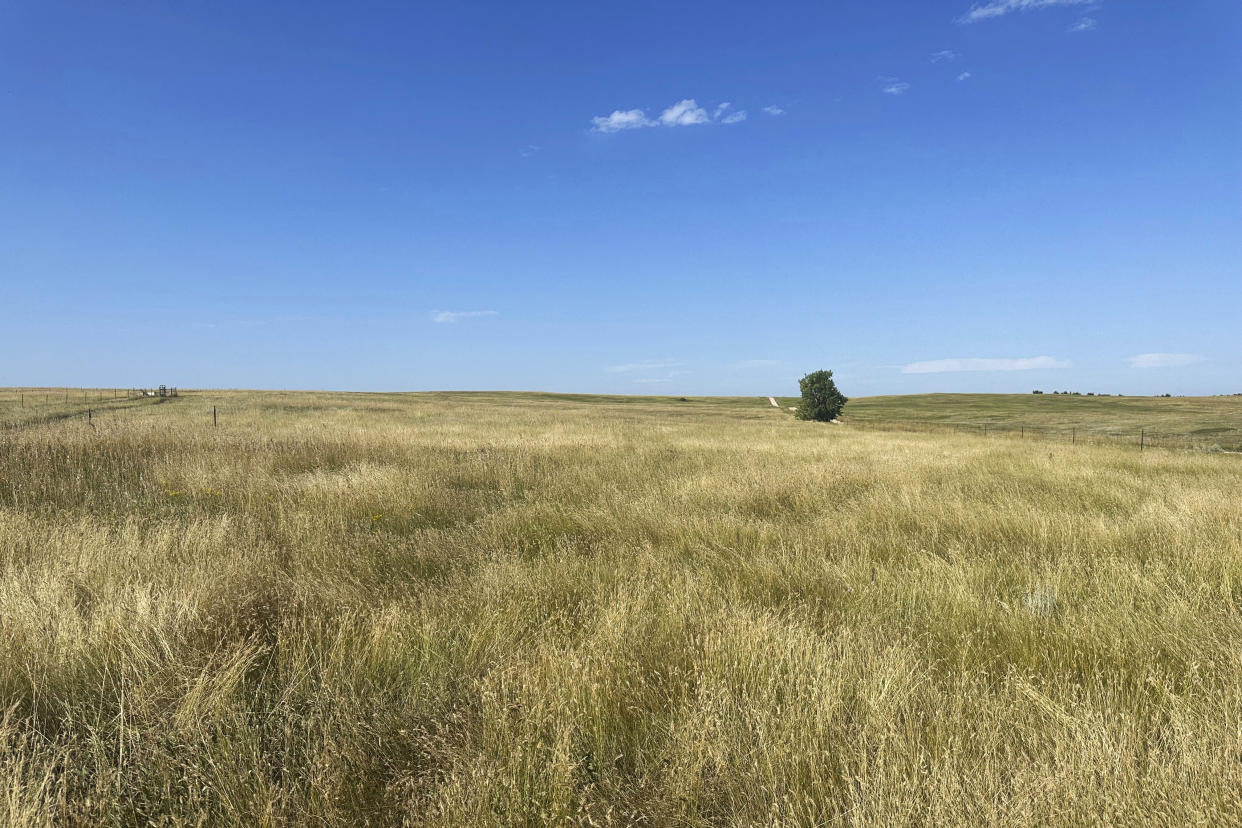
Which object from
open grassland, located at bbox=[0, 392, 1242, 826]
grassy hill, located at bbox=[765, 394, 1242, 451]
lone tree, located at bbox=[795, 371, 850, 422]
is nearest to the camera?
open grassland, located at bbox=[0, 392, 1242, 826]

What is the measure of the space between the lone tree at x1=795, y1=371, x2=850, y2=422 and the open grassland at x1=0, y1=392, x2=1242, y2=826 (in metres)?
47.3

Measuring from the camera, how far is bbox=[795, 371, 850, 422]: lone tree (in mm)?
51594

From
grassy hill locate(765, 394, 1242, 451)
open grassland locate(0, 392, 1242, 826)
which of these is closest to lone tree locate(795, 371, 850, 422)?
grassy hill locate(765, 394, 1242, 451)

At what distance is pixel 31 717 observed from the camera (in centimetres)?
233

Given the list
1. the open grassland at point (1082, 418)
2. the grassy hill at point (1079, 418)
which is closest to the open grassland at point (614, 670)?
the open grassland at point (1082, 418)

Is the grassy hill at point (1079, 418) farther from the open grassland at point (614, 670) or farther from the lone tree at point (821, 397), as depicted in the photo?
the open grassland at point (614, 670)

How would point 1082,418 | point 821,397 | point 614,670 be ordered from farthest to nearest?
point 1082,418
point 821,397
point 614,670

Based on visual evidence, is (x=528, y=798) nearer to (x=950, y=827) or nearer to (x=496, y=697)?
(x=496, y=697)

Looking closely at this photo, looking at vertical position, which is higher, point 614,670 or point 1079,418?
point 1079,418

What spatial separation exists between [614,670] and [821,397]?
5244 centimetres

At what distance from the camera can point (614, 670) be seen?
2.69 m

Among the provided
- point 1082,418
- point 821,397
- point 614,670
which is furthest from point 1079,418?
point 614,670

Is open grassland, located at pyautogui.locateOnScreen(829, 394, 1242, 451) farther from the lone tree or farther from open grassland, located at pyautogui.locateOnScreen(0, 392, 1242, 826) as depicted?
open grassland, located at pyautogui.locateOnScreen(0, 392, 1242, 826)

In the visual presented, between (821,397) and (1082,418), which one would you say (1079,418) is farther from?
(821,397)
